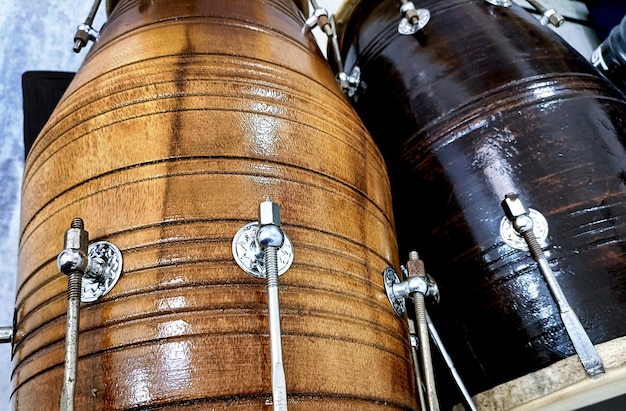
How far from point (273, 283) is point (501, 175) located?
0.46 m

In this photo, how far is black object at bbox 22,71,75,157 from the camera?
164 cm

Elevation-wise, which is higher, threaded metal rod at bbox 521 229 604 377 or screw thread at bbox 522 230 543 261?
screw thread at bbox 522 230 543 261

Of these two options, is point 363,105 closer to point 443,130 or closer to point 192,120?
point 443,130

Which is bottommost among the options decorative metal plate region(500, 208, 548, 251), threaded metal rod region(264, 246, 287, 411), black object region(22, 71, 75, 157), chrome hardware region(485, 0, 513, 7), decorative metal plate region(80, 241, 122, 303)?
threaded metal rod region(264, 246, 287, 411)

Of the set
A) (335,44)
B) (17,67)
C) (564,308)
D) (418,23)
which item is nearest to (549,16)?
(418,23)

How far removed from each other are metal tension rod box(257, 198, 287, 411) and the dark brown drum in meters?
0.39

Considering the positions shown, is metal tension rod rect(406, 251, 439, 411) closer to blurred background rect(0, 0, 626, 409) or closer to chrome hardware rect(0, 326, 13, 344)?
chrome hardware rect(0, 326, 13, 344)

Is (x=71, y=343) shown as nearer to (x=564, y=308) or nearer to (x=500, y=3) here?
(x=564, y=308)

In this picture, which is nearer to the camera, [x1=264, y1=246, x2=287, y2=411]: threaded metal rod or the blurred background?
[x1=264, y1=246, x2=287, y2=411]: threaded metal rod

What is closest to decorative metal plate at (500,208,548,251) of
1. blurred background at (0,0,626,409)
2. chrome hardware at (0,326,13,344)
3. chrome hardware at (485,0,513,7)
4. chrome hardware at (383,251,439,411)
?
chrome hardware at (383,251,439,411)

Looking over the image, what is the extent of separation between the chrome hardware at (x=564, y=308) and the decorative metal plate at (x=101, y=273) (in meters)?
0.50

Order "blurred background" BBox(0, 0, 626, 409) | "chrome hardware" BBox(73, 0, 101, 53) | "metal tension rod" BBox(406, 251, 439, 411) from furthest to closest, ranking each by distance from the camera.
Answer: "blurred background" BBox(0, 0, 626, 409), "chrome hardware" BBox(73, 0, 101, 53), "metal tension rod" BBox(406, 251, 439, 411)

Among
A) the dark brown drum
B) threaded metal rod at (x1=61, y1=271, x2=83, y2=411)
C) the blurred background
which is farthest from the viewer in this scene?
the blurred background

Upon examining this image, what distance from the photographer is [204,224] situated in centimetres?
61
